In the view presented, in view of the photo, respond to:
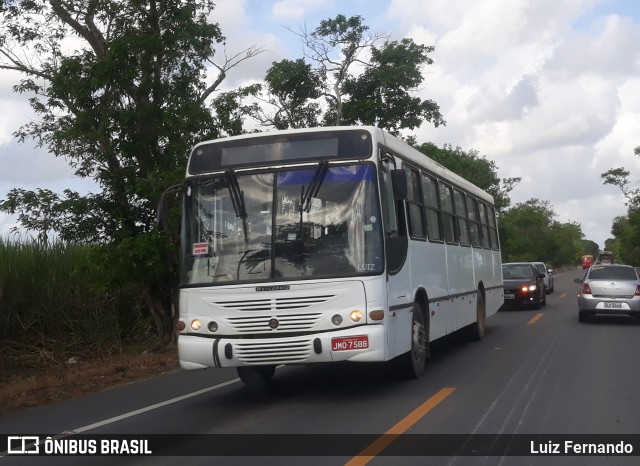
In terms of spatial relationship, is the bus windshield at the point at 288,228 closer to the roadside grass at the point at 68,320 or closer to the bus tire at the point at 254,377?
the bus tire at the point at 254,377

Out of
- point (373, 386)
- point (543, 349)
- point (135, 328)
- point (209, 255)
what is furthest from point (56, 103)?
point (543, 349)

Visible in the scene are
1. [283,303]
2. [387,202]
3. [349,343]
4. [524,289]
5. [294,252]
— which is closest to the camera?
[349,343]

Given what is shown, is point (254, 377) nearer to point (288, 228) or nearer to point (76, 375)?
point (288, 228)

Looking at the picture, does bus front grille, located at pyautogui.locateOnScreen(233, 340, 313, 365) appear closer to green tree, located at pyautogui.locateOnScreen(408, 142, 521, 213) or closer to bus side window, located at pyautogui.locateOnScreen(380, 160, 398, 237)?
bus side window, located at pyautogui.locateOnScreen(380, 160, 398, 237)

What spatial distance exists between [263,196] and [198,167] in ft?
3.51

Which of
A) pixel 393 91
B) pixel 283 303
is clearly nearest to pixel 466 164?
pixel 393 91

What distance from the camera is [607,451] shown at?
6.82 m

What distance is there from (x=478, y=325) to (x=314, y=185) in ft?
26.3

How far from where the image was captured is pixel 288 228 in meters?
9.20

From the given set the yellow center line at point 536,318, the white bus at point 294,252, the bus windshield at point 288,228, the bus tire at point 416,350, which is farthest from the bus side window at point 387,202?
the yellow center line at point 536,318

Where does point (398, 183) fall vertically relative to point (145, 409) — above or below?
above

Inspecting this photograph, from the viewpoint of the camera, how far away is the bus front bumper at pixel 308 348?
882cm

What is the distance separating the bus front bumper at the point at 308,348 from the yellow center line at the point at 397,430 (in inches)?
30.1

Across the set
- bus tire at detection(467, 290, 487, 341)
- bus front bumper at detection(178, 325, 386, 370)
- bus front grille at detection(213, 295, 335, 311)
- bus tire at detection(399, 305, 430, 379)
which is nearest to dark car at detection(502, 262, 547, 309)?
bus tire at detection(467, 290, 487, 341)
